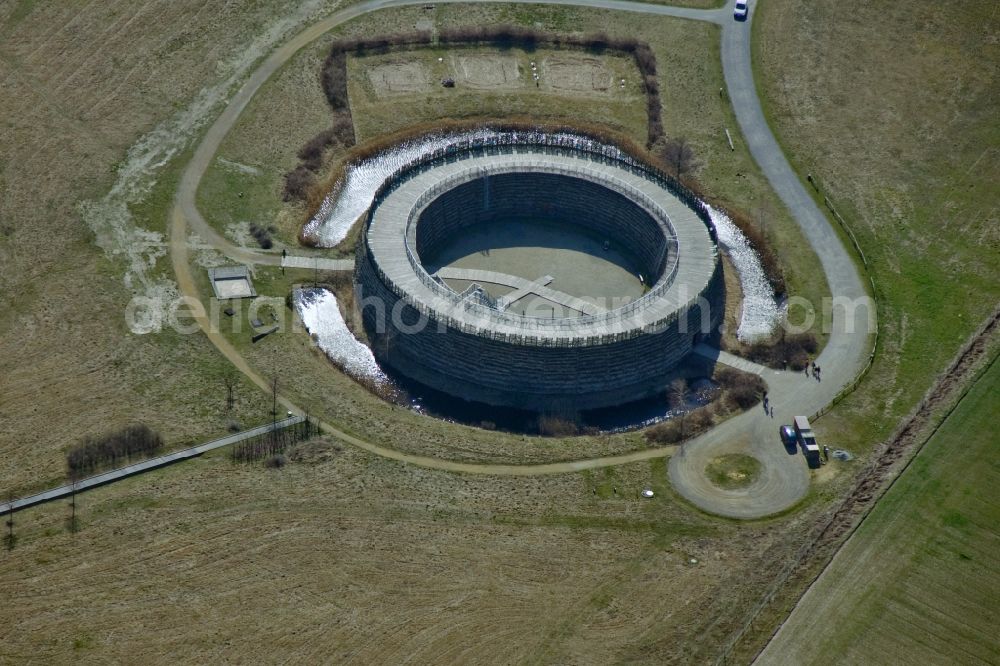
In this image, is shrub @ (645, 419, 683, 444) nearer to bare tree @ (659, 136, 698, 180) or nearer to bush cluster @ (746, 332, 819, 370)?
bush cluster @ (746, 332, 819, 370)

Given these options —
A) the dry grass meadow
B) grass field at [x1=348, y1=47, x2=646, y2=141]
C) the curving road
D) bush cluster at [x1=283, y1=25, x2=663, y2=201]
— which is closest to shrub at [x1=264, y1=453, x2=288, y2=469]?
the dry grass meadow

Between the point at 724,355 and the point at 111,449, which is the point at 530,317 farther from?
the point at 111,449

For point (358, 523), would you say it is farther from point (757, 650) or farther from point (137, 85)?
point (137, 85)

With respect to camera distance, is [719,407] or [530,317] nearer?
[719,407]

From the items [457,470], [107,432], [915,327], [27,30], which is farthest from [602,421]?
[27,30]

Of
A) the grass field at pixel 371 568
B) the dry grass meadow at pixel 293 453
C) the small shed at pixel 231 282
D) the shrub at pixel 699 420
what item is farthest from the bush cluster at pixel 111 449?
the shrub at pixel 699 420

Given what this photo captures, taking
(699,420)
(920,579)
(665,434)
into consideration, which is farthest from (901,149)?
(920,579)
